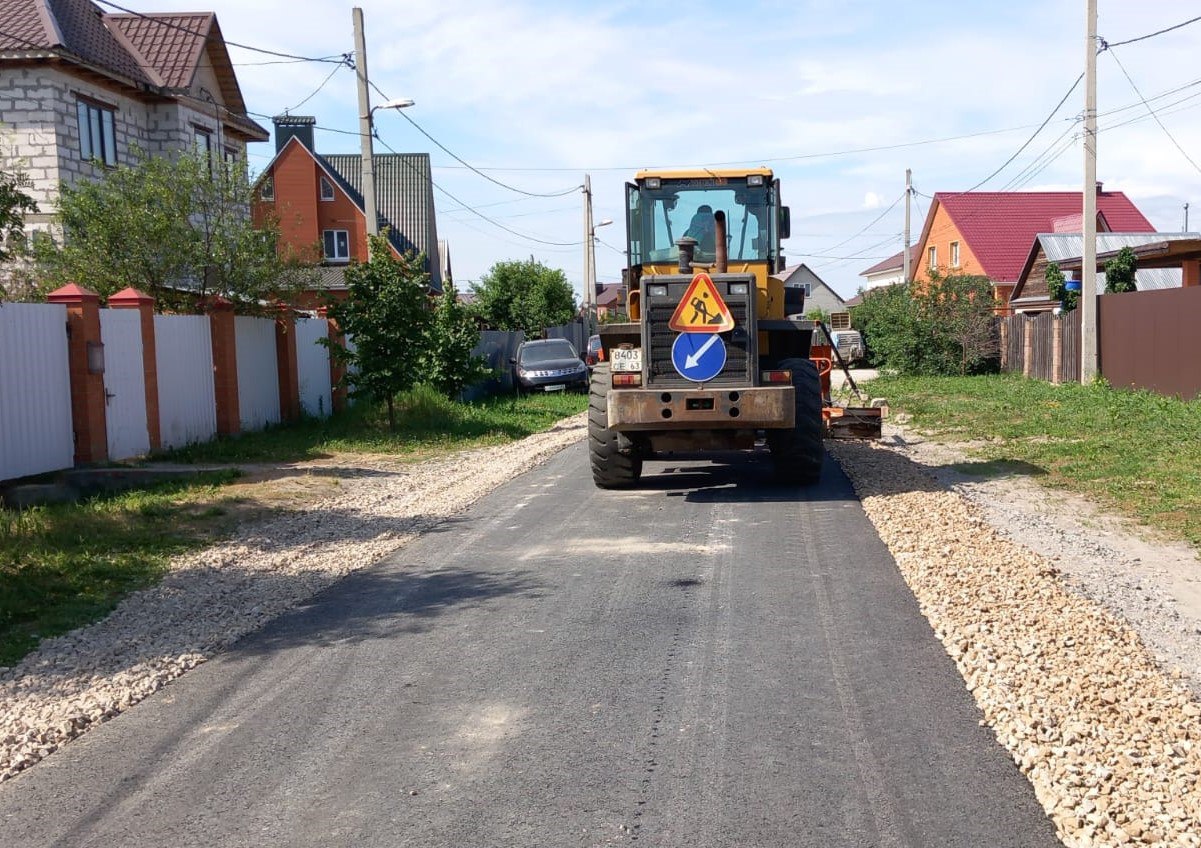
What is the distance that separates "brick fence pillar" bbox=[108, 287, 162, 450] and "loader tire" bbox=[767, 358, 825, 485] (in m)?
8.30

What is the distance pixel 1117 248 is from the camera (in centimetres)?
3503

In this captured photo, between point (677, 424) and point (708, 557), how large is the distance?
296cm

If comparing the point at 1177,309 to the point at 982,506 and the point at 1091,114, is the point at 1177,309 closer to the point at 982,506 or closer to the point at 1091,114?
the point at 1091,114

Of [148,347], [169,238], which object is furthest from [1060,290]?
[148,347]

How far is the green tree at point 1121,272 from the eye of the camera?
27.6 metres

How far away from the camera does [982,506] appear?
1131cm

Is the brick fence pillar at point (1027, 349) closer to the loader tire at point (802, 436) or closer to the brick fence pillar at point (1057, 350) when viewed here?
the brick fence pillar at point (1057, 350)

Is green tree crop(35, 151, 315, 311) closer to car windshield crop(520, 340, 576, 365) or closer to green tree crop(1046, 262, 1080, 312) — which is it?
car windshield crop(520, 340, 576, 365)

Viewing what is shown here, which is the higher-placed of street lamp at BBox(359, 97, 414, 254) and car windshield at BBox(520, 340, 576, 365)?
street lamp at BBox(359, 97, 414, 254)

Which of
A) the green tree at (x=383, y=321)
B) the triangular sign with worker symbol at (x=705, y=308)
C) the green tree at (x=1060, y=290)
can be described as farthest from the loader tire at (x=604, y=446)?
the green tree at (x=1060, y=290)

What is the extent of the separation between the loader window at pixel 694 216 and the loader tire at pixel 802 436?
5.85ft

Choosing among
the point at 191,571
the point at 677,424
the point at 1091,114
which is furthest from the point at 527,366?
the point at 191,571

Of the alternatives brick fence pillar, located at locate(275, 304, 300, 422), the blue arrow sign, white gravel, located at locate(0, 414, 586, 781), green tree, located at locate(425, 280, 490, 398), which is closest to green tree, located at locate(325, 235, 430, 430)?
brick fence pillar, located at locate(275, 304, 300, 422)

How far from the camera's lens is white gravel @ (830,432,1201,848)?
4203 millimetres
